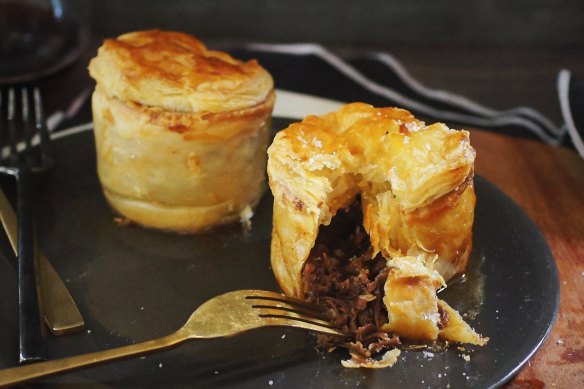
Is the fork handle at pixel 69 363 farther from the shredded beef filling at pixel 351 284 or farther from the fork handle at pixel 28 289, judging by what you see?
the shredded beef filling at pixel 351 284

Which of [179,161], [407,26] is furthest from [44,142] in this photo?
[407,26]

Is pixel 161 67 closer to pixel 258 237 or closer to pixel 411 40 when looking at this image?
pixel 258 237

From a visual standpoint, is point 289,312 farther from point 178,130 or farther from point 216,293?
point 178,130

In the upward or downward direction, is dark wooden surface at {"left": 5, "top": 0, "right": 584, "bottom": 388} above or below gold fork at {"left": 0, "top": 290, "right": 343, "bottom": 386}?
below

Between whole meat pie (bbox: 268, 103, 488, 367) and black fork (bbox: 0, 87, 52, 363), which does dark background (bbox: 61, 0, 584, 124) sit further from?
whole meat pie (bbox: 268, 103, 488, 367)

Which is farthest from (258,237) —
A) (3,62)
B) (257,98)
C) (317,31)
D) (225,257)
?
(317,31)

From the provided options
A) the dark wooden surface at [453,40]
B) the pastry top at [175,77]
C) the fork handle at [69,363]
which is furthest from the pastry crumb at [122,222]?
the dark wooden surface at [453,40]

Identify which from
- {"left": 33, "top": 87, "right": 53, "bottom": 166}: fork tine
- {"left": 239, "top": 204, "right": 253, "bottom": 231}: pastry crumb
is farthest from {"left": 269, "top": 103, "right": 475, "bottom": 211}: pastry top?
{"left": 33, "top": 87, "right": 53, "bottom": 166}: fork tine

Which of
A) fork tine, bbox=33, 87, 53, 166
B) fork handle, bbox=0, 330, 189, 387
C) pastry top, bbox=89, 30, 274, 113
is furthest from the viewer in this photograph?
fork tine, bbox=33, 87, 53, 166
